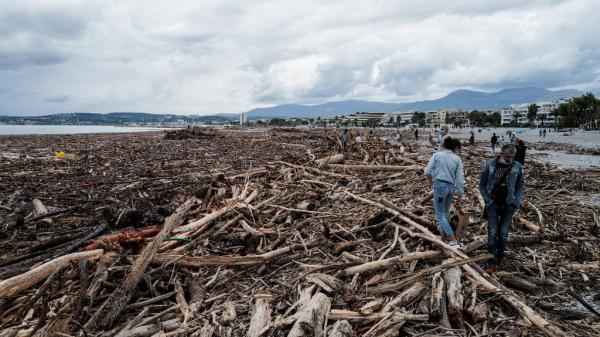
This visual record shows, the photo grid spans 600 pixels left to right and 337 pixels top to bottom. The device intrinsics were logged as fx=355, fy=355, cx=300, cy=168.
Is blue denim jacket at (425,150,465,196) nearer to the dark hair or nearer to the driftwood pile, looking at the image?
the dark hair

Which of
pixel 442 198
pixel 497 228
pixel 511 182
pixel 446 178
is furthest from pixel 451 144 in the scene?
pixel 497 228

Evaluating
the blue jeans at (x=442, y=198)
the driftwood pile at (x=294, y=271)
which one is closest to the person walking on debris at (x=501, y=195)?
the driftwood pile at (x=294, y=271)

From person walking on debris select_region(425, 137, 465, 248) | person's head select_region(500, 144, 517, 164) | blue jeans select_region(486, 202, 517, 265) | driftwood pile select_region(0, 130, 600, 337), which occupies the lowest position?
driftwood pile select_region(0, 130, 600, 337)

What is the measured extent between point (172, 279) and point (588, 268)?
5916mm

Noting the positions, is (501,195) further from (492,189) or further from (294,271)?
(294,271)

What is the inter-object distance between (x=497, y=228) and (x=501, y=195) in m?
0.50

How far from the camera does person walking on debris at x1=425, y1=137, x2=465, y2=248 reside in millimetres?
5473

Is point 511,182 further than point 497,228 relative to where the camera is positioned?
No

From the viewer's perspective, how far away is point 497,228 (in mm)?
5070

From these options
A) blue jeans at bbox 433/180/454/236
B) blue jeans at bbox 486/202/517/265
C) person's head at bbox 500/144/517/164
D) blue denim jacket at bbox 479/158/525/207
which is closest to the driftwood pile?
blue jeans at bbox 486/202/517/265

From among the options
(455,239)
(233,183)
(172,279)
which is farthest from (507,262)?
(233,183)

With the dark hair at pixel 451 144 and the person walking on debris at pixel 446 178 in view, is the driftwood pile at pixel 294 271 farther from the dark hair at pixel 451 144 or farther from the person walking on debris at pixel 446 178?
the dark hair at pixel 451 144

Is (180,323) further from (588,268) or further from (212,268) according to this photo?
(588,268)

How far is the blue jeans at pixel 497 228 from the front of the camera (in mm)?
4941
